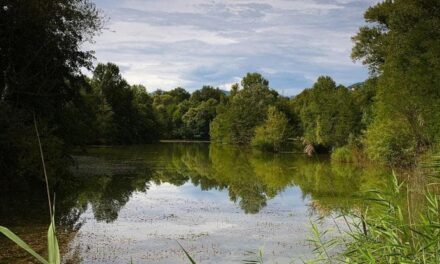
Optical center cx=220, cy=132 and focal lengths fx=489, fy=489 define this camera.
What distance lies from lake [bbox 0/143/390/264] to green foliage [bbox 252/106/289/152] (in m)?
27.4

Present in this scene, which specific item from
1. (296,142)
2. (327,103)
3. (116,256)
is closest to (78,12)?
(116,256)

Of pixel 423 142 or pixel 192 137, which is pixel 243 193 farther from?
pixel 192 137

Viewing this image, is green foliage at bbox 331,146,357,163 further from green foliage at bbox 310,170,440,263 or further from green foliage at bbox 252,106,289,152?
green foliage at bbox 310,170,440,263

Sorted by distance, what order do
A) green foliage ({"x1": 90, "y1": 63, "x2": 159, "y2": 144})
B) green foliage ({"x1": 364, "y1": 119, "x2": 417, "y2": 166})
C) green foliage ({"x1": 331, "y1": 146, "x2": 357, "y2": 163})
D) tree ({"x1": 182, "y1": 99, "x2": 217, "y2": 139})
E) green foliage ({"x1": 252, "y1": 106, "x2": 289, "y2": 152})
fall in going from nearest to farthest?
1. green foliage ({"x1": 364, "y1": 119, "x2": 417, "y2": 166})
2. green foliage ({"x1": 331, "y1": 146, "x2": 357, "y2": 163})
3. green foliage ({"x1": 252, "y1": 106, "x2": 289, "y2": 152})
4. green foliage ({"x1": 90, "y1": 63, "x2": 159, "y2": 144})
5. tree ({"x1": 182, "y1": 99, "x2": 217, "y2": 139})

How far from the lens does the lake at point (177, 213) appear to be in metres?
11.3

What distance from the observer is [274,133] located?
58.7m

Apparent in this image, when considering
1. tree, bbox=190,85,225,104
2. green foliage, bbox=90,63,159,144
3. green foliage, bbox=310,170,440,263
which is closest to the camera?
green foliage, bbox=310,170,440,263

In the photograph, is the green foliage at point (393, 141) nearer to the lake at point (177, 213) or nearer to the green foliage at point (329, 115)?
the lake at point (177, 213)

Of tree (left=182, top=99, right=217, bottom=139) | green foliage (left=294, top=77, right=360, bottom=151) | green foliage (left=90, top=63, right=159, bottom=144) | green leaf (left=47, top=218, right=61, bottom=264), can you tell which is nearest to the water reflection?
green foliage (left=294, top=77, right=360, bottom=151)

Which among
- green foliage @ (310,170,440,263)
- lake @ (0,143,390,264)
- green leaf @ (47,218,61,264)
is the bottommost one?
lake @ (0,143,390,264)

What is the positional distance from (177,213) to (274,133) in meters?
42.1

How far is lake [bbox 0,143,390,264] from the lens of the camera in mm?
11266

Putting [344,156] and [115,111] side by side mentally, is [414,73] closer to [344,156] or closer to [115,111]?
[344,156]

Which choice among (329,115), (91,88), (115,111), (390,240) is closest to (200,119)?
(115,111)
